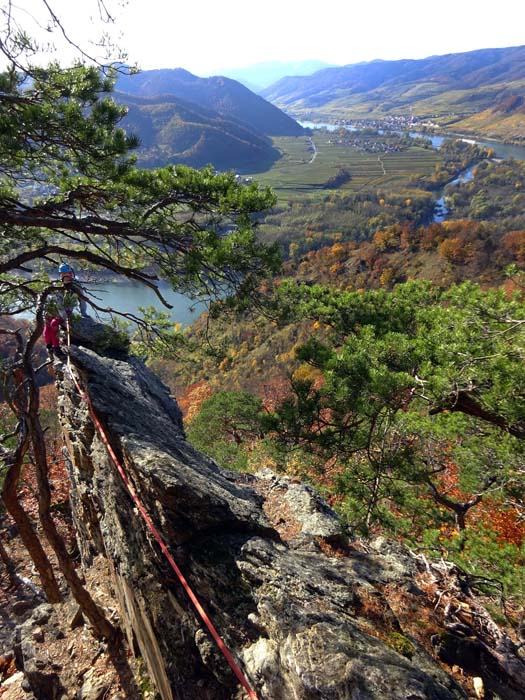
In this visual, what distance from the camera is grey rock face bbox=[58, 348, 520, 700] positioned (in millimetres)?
2463

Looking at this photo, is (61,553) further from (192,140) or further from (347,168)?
(192,140)

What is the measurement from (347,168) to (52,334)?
168 meters

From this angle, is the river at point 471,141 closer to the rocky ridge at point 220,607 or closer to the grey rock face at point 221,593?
the rocky ridge at point 220,607

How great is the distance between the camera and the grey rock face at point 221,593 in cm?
246

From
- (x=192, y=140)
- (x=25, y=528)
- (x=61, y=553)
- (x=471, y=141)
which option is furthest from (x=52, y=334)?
(x=471, y=141)

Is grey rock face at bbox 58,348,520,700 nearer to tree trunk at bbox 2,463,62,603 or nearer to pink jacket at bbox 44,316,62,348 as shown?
tree trunk at bbox 2,463,62,603

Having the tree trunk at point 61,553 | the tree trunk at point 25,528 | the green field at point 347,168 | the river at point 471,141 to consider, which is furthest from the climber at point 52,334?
the green field at point 347,168

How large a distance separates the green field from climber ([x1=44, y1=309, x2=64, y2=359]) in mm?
126675

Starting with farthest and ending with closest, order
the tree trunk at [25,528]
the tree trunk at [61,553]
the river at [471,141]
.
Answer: the river at [471,141], the tree trunk at [25,528], the tree trunk at [61,553]

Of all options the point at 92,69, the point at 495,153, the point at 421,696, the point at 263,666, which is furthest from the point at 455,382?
the point at 495,153

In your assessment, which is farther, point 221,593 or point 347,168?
point 347,168

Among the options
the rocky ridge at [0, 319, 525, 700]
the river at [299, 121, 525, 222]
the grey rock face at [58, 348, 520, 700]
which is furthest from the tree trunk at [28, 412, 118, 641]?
the river at [299, 121, 525, 222]

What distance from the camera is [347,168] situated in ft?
506

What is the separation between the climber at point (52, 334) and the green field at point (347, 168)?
127 metres
